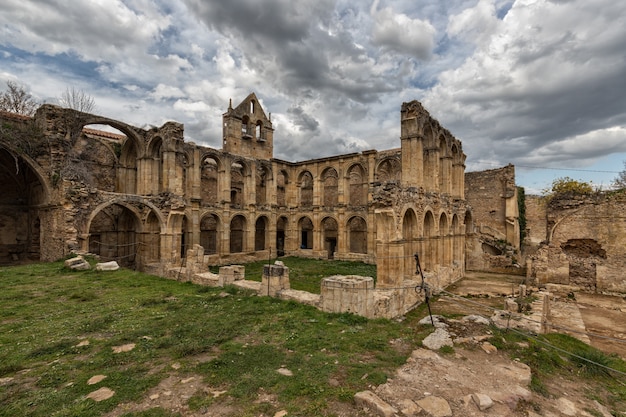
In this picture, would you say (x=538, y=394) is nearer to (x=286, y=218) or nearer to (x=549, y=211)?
(x=549, y=211)

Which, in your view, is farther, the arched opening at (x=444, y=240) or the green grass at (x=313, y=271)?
the arched opening at (x=444, y=240)

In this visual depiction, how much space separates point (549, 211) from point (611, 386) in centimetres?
1338

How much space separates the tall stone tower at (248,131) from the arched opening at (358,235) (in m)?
11.0

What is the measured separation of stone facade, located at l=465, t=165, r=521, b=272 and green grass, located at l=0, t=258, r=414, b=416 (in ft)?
53.7

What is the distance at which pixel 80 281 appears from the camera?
35.7 feet

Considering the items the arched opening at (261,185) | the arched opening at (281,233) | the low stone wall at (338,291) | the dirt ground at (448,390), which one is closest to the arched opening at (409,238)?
the low stone wall at (338,291)

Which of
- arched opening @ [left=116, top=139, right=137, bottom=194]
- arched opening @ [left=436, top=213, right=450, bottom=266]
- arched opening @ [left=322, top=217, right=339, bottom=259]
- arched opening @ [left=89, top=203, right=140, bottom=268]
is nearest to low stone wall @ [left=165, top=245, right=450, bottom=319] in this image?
arched opening @ [left=436, top=213, right=450, bottom=266]

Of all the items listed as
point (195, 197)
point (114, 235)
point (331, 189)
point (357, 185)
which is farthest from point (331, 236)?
point (114, 235)

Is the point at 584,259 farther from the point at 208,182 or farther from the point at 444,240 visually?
the point at 208,182

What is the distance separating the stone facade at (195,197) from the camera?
14828 millimetres

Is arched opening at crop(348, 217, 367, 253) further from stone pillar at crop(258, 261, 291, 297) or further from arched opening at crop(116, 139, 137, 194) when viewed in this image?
stone pillar at crop(258, 261, 291, 297)

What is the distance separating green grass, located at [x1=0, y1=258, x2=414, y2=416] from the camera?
14.3 feet

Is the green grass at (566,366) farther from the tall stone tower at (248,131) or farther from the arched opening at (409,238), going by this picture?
the tall stone tower at (248,131)

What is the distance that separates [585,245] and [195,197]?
2329 centimetres
